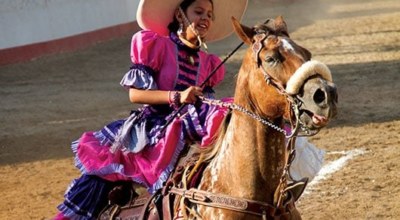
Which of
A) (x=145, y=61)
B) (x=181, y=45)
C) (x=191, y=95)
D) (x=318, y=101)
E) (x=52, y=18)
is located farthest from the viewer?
(x=52, y=18)

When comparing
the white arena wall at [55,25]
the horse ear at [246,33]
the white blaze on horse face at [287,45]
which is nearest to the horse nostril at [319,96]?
the white blaze on horse face at [287,45]

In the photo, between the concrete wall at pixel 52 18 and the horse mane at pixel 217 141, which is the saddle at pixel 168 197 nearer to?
the horse mane at pixel 217 141

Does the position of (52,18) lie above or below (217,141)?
below

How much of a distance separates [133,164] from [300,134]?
1204 millimetres

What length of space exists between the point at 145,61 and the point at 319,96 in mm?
1458

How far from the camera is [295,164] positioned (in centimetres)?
448

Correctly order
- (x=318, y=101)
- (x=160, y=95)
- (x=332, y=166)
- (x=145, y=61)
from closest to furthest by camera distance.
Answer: (x=318, y=101) → (x=160, y=95) → (x=145, y=61) → (x=332, y=166)

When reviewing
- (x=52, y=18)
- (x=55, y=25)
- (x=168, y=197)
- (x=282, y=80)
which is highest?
(x=282, y=80)

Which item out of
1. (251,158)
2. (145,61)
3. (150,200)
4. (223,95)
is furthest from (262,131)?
(223,95)

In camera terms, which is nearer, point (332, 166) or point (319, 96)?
point (319, 96)

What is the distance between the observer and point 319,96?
3.38 m

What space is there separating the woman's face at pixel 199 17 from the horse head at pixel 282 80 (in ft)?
2.55

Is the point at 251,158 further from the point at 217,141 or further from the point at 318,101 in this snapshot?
the point at 318,101

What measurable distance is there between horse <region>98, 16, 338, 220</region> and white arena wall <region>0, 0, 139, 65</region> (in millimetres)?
13593
